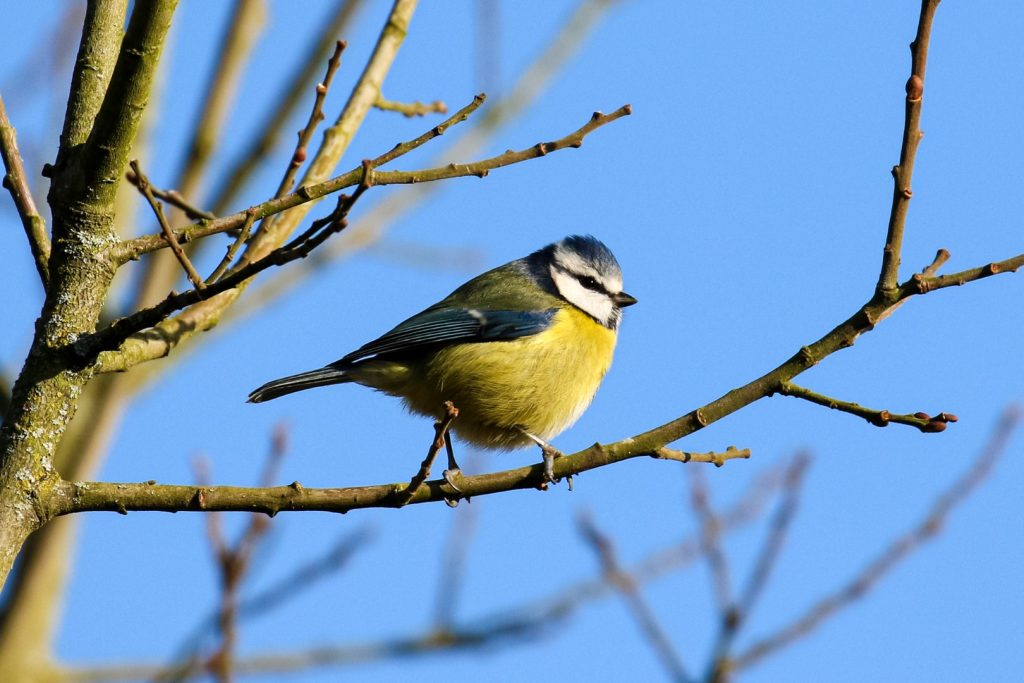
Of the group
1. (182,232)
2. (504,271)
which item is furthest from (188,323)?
(504,271)

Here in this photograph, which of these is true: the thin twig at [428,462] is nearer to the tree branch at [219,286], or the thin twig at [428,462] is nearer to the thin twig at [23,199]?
the tree branch at [219,286]

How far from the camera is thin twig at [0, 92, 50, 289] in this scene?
257 centimetres

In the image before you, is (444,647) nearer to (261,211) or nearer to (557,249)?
(557,249)

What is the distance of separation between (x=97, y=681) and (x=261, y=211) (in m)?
2.81

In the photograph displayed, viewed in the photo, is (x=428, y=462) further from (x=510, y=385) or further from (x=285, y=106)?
(x=285, y=106)

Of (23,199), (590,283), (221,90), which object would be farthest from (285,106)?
(23,199)

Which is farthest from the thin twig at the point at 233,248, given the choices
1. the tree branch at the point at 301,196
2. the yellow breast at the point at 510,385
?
the yellow breast at the point at 510,385

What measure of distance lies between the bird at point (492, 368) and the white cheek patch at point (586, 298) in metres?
0.07

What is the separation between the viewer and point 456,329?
4.52m

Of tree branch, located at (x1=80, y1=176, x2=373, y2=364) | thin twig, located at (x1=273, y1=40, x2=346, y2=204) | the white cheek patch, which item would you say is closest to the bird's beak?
the white cheek patch

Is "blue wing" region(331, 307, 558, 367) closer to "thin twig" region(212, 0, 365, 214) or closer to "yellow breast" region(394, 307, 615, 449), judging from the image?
"yellow breast" region(394, 307, 615, 449)

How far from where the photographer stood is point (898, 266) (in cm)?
246

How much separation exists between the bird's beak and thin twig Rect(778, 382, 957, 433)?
2.48 meters

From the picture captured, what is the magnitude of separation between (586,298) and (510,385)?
77 centimetres
